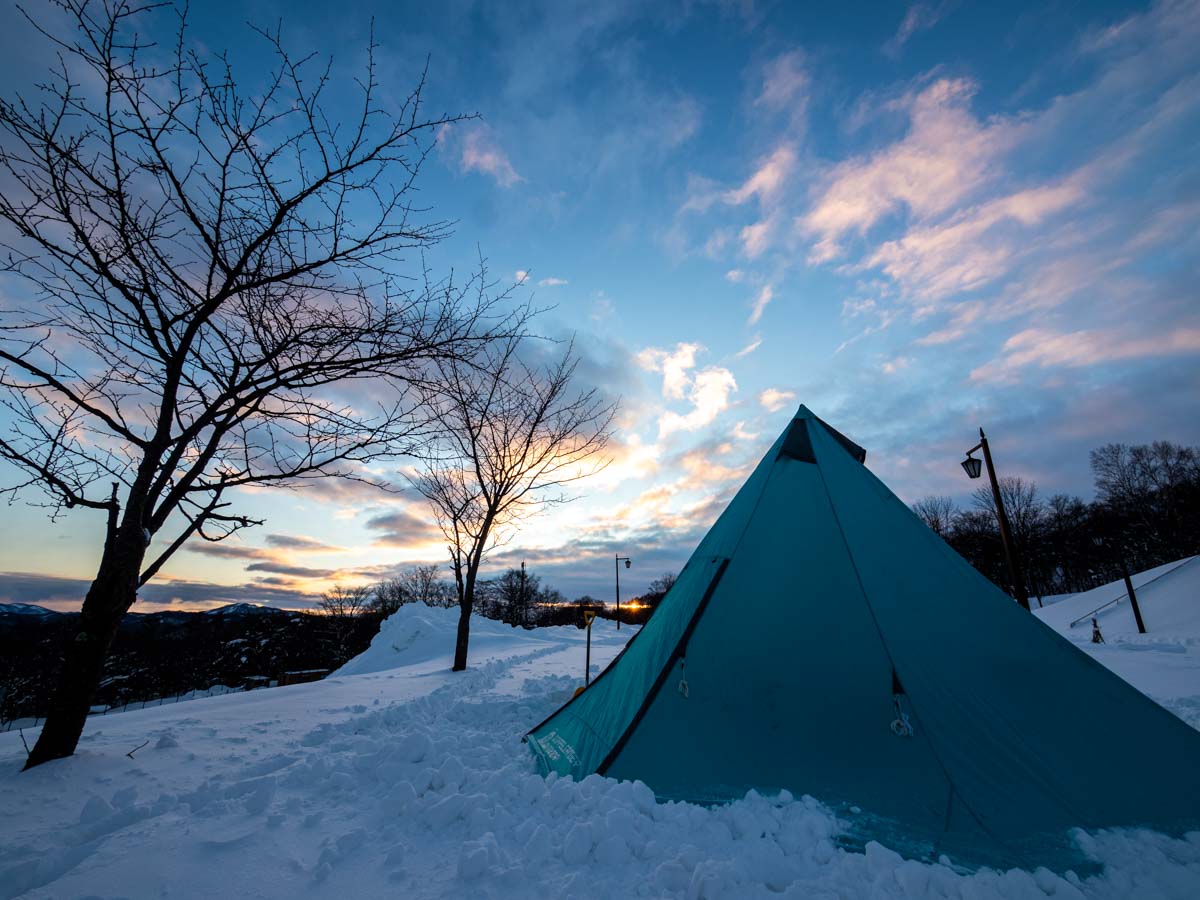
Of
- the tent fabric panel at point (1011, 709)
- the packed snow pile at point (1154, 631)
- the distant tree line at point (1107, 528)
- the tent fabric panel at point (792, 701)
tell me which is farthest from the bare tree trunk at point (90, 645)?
the distant tree line at point (1107, 528)

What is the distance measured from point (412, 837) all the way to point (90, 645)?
3.16m

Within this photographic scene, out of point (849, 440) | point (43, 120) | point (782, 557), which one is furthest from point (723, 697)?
point (43, 120)

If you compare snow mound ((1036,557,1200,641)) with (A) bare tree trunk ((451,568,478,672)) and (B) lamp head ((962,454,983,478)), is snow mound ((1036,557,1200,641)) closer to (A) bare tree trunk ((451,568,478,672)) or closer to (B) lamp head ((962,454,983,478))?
(B) lamp head ((962,454,983,478))

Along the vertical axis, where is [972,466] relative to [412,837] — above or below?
above

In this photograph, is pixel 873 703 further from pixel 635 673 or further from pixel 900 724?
pixel 635 673

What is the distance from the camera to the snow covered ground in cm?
216

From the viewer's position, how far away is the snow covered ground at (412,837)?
2158mm

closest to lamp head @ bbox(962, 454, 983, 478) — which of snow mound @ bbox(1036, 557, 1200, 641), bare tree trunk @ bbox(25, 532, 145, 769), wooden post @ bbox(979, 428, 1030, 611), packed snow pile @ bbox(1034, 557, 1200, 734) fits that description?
wooden post @ bbox(979, 428, 1030, 611)

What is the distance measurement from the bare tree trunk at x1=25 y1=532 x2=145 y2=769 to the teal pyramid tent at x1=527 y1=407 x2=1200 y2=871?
3504 mm

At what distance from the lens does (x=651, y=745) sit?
3.40 meters

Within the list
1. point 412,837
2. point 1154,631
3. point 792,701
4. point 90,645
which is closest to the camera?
point 412,837

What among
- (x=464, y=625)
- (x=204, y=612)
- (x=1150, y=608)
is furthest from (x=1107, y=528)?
(x=204, y=612)

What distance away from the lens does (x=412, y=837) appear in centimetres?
271

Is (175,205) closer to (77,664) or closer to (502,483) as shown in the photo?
(77,664)
